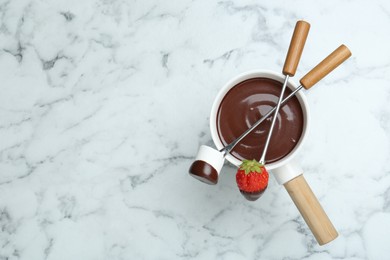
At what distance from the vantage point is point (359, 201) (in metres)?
0.83

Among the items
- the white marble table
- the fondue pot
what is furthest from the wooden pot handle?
the white marble table

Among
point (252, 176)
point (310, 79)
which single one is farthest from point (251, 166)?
point (310, 79)

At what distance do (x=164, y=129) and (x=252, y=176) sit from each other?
23cm

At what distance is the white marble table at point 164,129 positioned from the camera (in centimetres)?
83

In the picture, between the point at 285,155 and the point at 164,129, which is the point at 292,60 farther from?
the point at 164,129

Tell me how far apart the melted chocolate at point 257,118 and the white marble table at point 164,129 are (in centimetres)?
11

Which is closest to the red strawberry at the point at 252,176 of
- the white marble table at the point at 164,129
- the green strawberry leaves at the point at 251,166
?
the green strawberry leaves at the point at 251,166

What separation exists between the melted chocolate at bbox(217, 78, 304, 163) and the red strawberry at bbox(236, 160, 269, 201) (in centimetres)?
4

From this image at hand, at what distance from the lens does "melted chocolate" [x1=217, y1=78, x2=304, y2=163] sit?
27.9 inches

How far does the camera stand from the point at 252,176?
66 centimetres

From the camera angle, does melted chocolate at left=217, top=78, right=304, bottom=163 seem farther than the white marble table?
No

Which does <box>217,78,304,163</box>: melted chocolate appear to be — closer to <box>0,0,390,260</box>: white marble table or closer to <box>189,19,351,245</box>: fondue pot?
<box>189,19,351,245</box>: fondue pot

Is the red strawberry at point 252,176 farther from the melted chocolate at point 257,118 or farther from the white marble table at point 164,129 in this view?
the white marble table at point 164,129

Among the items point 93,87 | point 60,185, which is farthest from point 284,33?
point 60,185
